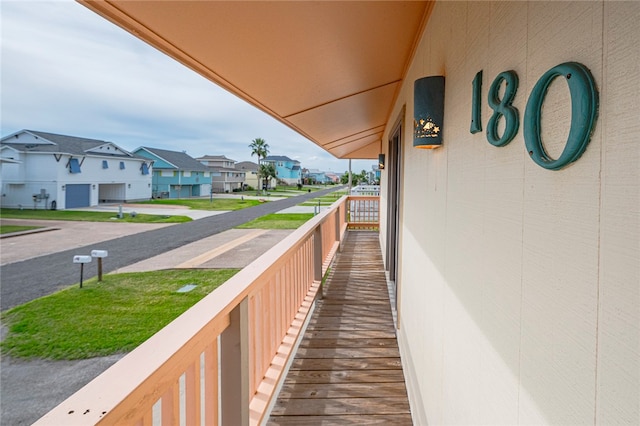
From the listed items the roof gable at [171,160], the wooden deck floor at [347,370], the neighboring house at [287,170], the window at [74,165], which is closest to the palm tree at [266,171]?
the roof gable at [171,160]

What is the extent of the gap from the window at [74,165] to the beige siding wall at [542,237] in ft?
94.0

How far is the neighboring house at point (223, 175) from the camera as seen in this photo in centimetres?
4691

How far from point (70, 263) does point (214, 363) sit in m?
10.2

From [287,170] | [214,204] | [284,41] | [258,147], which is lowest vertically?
[214,204]

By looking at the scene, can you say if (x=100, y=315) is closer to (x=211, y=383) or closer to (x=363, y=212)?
(x=211, y=383)

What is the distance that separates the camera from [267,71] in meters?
2.41

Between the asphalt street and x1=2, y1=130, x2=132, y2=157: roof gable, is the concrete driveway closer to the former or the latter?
x1=2, y1=130, x2=132, y2=157: roof gable

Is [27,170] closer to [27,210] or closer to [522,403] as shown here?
[27,210]

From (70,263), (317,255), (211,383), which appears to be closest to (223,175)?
(70,263)

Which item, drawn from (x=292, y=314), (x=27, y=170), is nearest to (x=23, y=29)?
(x=292, y=314)

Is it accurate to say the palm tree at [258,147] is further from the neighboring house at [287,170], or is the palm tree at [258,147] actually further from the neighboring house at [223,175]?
the neighboring house at [287,170]

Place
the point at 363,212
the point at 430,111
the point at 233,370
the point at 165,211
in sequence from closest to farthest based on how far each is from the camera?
the point at 233,370, the point at 430,111, the point at 363,212, the point at 165,211

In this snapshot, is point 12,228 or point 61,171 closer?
point 12,228

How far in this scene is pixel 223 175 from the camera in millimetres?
47688
